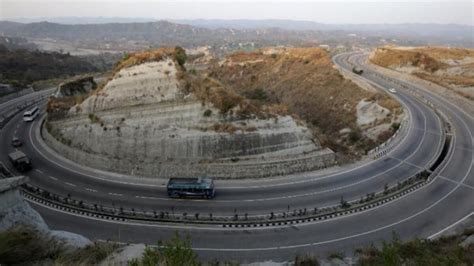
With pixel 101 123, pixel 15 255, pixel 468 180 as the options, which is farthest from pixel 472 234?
pixel 101 123

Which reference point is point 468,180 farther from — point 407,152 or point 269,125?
point 269,125

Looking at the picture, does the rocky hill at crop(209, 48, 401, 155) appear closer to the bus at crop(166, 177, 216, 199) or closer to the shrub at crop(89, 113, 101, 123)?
the bus at crop(166, 177, 216, 199)

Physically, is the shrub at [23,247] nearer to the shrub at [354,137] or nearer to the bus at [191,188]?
the bus at [191,188]

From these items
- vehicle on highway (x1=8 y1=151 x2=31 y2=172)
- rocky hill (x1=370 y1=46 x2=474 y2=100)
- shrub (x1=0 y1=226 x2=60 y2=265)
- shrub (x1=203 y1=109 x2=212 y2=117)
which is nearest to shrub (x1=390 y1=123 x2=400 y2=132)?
shrub (x1=203 y1=109 x2=212 y2=117)

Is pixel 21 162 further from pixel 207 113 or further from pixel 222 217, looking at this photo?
pixel 222 217

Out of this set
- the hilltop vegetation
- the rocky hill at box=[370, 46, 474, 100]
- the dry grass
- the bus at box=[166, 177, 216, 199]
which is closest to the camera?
the bus at box=[166, 177, 216, 199]
